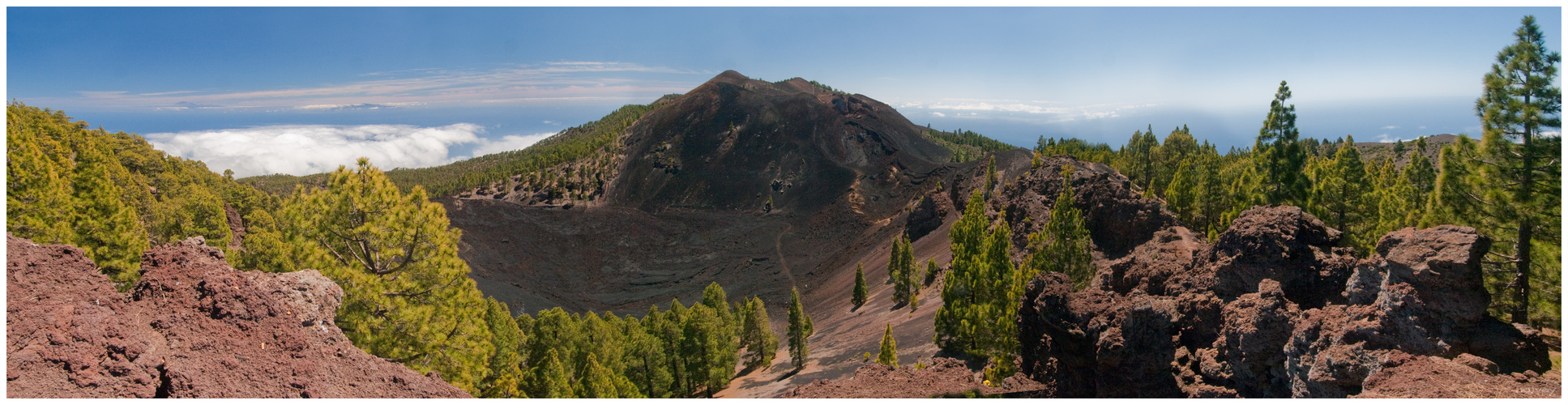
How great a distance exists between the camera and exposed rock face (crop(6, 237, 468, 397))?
21.0 ft

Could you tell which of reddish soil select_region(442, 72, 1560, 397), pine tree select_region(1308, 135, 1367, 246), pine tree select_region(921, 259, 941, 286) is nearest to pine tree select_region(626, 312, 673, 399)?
reddish soil select_region(442, 72, 1560, 397)

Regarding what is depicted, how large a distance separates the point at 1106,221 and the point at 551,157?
10849 centimetres

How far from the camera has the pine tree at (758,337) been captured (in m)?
41.0

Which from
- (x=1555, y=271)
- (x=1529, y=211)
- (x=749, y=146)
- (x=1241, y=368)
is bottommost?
(x=1241, y=368)

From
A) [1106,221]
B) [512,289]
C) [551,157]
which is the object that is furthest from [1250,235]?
[551,157]

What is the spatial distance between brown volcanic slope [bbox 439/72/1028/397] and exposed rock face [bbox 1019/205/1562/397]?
16.6m

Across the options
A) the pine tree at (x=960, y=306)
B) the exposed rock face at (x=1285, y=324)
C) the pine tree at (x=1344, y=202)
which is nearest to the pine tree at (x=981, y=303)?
the pine tree at (x=960, y=306)

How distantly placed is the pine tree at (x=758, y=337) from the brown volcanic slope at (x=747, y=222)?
1.78 m

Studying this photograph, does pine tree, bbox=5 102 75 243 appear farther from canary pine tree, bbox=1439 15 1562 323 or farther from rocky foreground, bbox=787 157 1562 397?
canary pine tree, bbox=1439 15 1562 323

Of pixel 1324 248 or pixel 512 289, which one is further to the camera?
pixel 512 289

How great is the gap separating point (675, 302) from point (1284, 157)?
30.7m

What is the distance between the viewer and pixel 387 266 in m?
12.9

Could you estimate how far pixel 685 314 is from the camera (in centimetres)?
3547

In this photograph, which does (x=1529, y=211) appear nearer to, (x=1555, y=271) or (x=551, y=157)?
(x=1555, y=271)
